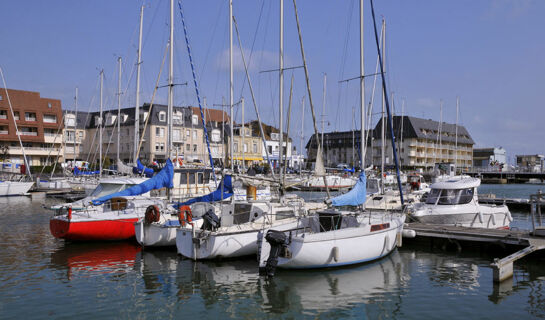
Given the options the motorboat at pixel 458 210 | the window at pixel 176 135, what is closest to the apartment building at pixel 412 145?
the window at pixel 176 135

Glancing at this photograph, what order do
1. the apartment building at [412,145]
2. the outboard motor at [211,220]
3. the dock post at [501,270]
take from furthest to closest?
the apartment building at [412,145], the outboard motor at [211,220], the dock post at [501,270]

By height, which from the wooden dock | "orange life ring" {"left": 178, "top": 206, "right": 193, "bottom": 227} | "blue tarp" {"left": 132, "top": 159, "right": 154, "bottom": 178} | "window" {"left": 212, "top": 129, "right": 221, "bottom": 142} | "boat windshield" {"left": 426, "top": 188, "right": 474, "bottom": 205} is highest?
"window" {"left": 212, "top": 129, "right": 221, "bottom": 142}

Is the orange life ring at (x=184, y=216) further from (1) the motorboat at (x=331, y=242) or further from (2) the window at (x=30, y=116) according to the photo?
(2) the window at (x=30, y=116)

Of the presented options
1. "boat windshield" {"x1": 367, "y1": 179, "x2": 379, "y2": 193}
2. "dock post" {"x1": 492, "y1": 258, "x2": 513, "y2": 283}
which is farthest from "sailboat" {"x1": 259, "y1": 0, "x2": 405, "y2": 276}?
"boat windshield" {"x1": 367, "y1": 179, "x2": 379, "y2": 193}

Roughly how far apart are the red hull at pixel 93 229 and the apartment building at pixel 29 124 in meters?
59.8

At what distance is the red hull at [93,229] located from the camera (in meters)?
22.6

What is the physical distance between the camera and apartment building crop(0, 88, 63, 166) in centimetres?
7781

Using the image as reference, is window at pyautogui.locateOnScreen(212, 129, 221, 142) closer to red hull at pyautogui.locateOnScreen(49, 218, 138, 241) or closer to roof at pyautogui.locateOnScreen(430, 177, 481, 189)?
red hull at pyautogui.locateOnScreen(49, 218, 138, 241)

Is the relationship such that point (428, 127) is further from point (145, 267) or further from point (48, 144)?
point (145, 267)

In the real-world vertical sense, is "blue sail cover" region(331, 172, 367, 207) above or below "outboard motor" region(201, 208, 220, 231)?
above

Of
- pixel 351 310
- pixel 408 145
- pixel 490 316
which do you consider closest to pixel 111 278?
pixel 351 310

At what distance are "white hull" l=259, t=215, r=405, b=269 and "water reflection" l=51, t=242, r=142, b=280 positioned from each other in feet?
21.8

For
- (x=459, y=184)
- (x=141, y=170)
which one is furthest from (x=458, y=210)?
(x=141, y=170)

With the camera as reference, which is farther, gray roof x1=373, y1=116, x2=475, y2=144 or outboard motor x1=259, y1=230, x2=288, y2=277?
gray roof x1=373, y1=116, x2=475, y2=144
